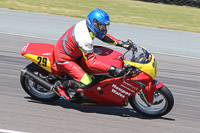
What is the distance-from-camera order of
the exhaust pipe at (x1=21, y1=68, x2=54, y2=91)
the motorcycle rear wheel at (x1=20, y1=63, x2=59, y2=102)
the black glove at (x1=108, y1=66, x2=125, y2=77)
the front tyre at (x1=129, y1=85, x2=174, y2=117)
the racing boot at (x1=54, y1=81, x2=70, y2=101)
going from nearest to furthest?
the black glove at (x1=108, y1=66, x2=125, y2=77) < the front tyre at (x1=129, y1=85, x2=174, y2=117) < the racing boot at (x1=54, y1=81, x2=70, y2=101) < the exhaust pipe at (x1=21, y1=68, x2=54, y2=91) < the motorcycle rear wheel at (x1=20, y1=63, x2=59, y2=102)

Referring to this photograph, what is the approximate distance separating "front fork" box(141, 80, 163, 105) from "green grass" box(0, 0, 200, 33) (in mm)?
7473

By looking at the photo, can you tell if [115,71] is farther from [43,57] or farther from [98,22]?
[43,57]

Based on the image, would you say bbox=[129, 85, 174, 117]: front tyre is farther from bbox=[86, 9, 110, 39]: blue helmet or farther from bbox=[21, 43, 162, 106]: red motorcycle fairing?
bbox=[86, 9, 110, 39]: blue helmet

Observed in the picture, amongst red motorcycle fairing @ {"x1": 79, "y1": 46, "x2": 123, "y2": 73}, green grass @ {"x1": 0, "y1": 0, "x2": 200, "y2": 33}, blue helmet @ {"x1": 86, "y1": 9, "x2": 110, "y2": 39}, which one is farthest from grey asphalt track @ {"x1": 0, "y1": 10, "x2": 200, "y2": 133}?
green grass @ {"x1": 0, "y1": 0, "x2": 200, "y2": 33}

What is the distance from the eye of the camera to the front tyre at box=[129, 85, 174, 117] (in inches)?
226

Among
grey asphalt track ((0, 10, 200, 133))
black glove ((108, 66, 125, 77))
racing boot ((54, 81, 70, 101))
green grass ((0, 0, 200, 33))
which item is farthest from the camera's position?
green grass ((0, 0, 200, 33))

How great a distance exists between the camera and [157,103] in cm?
592

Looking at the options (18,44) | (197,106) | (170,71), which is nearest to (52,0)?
(18,44)

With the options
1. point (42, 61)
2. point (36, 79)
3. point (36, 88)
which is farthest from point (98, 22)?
point (36, 88)

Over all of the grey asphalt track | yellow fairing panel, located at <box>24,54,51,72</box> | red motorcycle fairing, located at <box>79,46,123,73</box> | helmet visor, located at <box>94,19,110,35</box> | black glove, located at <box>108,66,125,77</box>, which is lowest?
the grey asphalt track

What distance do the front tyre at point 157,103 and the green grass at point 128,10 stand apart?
290 inches

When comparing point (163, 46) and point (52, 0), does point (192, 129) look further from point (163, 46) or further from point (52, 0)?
→ point (52, 0)

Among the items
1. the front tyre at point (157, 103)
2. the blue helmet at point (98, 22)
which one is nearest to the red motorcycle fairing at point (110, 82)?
the front tyre at point (157, 103)

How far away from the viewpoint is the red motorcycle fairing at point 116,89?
5668mm
